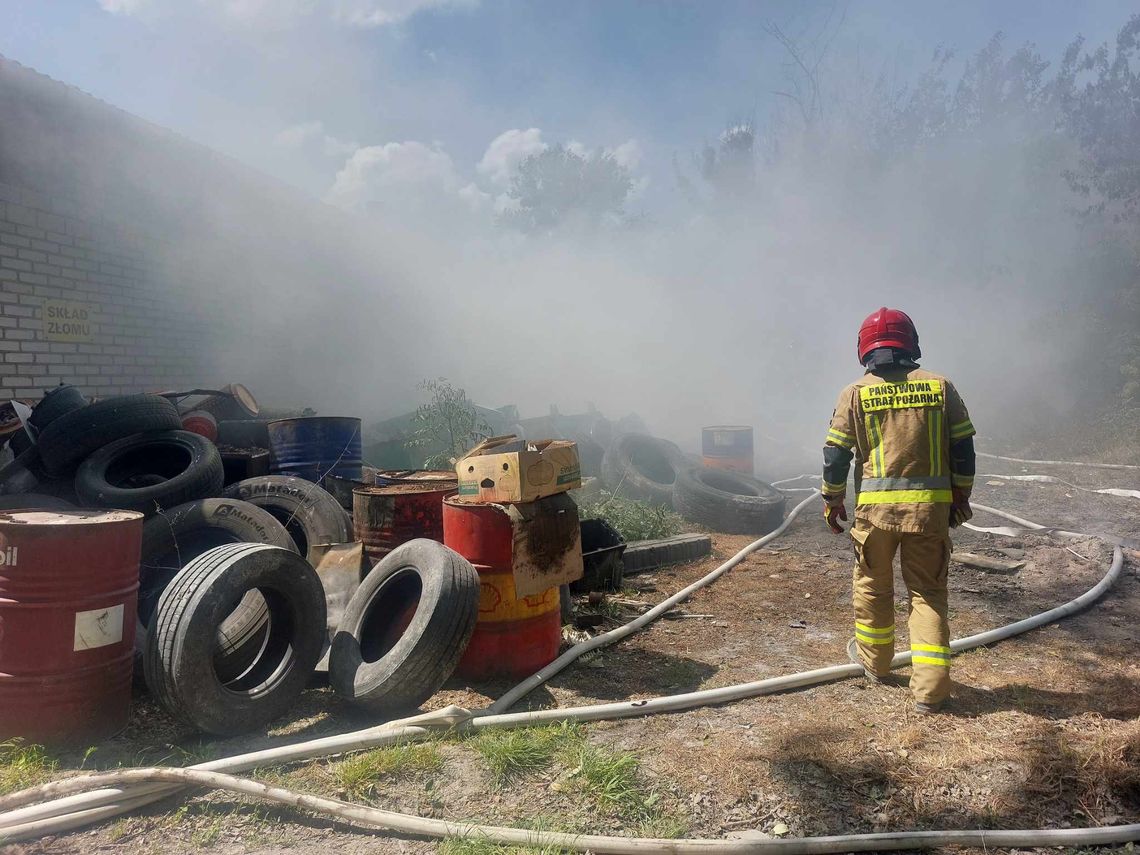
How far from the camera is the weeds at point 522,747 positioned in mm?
2646

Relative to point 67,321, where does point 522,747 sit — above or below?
below

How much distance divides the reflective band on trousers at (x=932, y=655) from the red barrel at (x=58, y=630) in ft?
11.9

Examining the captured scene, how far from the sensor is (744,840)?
7.02 ft

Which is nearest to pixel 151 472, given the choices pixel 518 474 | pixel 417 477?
pixel 417 477

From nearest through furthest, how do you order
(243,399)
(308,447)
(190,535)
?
(190,535) < (308,447) < (243,399)

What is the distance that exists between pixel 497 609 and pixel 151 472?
11.3 feet

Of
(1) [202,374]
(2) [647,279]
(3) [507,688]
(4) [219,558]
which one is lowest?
(3) [507,688]

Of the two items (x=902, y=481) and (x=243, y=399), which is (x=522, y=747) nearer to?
(x=902, y=481)

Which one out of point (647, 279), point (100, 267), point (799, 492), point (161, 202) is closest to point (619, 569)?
point (799, 492)

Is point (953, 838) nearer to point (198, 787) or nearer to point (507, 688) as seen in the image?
point (507, 688)

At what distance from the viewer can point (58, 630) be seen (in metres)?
2.83

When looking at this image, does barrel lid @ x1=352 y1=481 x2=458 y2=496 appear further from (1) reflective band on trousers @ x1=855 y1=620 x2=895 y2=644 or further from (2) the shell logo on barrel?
(1) reflective band on trousers @ x1=855 y1=620 x2=895 y2=644

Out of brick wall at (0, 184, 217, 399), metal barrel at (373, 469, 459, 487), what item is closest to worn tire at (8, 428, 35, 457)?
brick wall at (0, 184, 217, 399)

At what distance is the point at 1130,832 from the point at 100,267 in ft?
31.2
